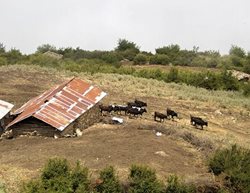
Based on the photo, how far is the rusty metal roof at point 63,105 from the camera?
2227 centimetres

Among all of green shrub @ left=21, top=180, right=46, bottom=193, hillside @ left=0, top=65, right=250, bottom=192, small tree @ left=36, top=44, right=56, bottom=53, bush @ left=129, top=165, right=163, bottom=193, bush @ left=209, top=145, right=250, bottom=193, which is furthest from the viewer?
small tree @ left=36, top=44, right=56, bottom=53

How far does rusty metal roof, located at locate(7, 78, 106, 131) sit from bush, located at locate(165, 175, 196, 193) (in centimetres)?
730

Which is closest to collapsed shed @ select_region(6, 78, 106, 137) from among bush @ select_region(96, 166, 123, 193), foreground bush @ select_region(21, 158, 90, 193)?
foreground bush @ select_region(21, 158, 90, 193)

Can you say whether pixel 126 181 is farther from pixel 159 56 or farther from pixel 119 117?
pixel 159 56

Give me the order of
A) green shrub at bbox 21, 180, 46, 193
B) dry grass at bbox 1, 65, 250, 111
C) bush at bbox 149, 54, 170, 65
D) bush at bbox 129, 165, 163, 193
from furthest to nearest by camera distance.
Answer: bush at bbox 149, 54, 170, 65 < dry grass at bbox 1, 65, 250, 111 < bush at bbox 129, 165, 163, 193 < green shrub at bbox 21, 180, 46, 193

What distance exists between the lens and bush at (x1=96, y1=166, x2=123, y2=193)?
15.6m

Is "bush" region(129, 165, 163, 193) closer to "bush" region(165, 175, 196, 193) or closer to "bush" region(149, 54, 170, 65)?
"bush" region(165, 175, 196, 193)

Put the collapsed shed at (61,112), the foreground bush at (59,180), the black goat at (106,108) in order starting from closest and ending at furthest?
the foreground bush at (59,180), the collapsed shed at (61,112), the black goat at (106,108)

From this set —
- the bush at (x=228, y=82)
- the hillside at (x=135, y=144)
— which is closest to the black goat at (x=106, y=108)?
the hillside at (x=135, y=144)

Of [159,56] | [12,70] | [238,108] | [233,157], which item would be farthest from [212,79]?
[233,157]

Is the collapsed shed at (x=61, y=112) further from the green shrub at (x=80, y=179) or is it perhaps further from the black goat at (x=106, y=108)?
the green shrub at (x=80, y=179)

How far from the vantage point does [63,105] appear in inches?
A: 923

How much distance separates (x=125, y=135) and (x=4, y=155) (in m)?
4.91

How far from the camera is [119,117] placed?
2578cm
